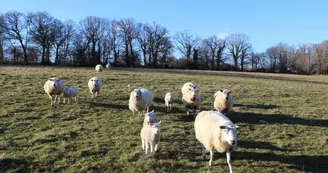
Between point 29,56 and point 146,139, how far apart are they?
7180 centimetres

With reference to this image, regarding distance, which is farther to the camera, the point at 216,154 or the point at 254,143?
the point at 254,143

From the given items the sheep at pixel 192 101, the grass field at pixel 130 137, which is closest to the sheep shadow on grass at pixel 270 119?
the grass field at pixel 130 137

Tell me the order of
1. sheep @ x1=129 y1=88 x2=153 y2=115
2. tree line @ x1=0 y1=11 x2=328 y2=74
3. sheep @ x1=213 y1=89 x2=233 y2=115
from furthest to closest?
tree line @ x1=0 y1=11 x2=328 y2=74
sheep @ x1=213 y1=89 x2=233 y2=115
sheep @ x1=129 y1=88 x2=153 y2=115

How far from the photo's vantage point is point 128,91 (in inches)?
846

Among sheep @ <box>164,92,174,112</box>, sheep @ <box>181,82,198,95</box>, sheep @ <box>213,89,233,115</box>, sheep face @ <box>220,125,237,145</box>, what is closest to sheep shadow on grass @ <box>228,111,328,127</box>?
sheep @ <box>213,89,233,115</box>

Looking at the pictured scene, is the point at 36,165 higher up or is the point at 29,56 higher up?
the point at 29,56

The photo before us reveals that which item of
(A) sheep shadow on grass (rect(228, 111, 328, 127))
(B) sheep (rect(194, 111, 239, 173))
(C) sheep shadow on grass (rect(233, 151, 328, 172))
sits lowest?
(C) sheep shadow on grass (rect(233, 151, 328, 172))

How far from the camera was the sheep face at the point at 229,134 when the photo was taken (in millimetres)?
7875

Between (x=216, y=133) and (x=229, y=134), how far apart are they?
26.6 inches

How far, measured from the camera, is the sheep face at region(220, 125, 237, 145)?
25.8ft

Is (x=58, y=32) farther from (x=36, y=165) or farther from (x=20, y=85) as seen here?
(x=36, y=165)

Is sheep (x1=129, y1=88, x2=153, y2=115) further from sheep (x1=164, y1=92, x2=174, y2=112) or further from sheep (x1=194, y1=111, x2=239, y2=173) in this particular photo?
sheep (x1=194, y1=111, x2=239, y2=173)

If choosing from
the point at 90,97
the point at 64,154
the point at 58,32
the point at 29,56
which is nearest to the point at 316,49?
the point at 58,32

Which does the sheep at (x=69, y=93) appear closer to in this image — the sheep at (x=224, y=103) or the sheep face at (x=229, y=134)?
the sheep at (x=224, y=103)
